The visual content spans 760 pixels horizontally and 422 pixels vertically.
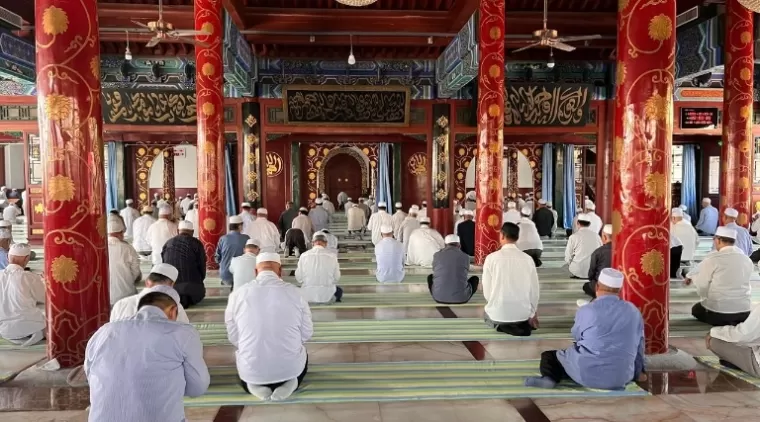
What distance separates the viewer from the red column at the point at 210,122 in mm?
7559

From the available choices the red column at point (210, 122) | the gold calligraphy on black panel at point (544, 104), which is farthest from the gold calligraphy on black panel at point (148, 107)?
the gold calligraphy on black panel at point (544, 104)

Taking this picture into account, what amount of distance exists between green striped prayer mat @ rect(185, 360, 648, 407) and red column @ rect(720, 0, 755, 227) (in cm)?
586

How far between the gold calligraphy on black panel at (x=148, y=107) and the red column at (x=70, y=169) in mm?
7349

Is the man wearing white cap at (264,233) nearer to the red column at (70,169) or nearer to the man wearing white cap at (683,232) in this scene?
the red column at (70,169)

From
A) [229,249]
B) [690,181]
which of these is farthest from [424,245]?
[690,181]

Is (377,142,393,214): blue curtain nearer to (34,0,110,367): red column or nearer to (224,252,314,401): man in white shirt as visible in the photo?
(34,0,110,367): red column

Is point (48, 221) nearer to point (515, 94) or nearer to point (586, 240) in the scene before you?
point (586, 240)

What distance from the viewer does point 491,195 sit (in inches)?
313

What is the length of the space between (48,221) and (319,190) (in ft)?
47.3

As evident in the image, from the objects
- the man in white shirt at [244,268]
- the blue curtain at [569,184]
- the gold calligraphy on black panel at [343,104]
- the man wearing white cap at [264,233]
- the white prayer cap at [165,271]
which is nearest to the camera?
the white prayer cap at [165,271]

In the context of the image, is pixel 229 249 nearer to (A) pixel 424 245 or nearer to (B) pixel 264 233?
(B) pixel 264 233

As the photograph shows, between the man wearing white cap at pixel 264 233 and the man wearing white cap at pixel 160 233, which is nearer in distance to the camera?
the man wearing white cap at pixel 160 233

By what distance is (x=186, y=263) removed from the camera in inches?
222

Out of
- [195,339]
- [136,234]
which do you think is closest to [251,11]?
[136,234]
